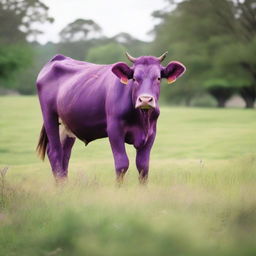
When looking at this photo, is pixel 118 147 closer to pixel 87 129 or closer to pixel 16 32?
pixel 87 129

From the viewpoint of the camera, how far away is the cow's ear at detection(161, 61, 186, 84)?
633 cm

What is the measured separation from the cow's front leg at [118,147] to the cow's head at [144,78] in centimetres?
41

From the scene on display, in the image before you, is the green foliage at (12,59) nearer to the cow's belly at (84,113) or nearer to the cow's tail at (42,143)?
the cow's tail at (42,143)

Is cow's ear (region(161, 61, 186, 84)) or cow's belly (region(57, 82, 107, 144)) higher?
cow's ear (region(161, 61, 186, 84))

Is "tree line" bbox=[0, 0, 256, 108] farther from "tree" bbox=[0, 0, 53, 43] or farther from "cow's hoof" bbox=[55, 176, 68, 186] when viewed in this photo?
"cow's hoof" bbox=[55, 176, 68, 186]

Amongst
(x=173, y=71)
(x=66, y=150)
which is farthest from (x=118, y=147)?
(x=66, y=150)

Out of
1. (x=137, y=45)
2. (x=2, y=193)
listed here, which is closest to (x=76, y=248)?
(x=2, y=193)

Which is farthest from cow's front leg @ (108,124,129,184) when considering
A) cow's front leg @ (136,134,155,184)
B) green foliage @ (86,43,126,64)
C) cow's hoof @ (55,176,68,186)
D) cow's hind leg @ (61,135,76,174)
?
green foliage @ (86,43,126,64)

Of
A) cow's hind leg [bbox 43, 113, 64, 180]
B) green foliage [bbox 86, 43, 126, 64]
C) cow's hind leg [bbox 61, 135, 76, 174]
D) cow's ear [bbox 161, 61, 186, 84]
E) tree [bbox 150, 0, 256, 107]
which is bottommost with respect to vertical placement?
green foliage [bbox 86, 43, 126, 64]

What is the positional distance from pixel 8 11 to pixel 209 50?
48.2 ft

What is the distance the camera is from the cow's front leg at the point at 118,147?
626cm

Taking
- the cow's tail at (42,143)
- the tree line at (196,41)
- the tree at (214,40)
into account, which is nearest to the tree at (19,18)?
the tree line at (196,41)

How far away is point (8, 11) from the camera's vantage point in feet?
107

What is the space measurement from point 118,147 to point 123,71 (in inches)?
35.9
